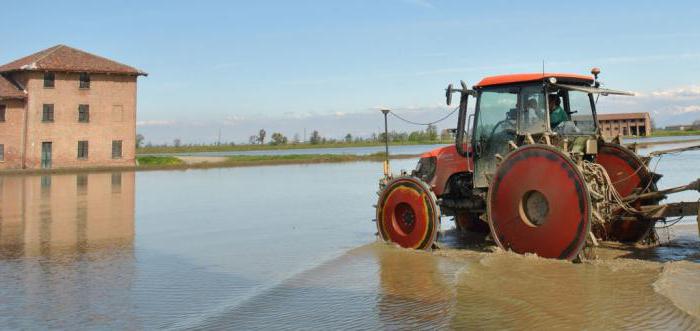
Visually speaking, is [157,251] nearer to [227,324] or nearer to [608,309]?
[227,324]

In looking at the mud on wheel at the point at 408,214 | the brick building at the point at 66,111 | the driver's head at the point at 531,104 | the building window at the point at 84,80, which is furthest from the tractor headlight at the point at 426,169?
the building window at the point at 84,80

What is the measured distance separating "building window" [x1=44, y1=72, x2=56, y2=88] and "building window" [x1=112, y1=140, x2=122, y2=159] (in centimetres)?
542

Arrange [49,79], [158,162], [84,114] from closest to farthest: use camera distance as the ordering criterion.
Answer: [49,79] < [84,114] < [158,162]

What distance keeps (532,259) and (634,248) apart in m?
2.08

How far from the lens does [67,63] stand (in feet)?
134

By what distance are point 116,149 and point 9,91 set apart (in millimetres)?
7492

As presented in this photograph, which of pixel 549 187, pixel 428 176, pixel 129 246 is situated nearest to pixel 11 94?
pixel 129 246

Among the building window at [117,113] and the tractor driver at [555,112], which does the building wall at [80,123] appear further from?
the tractor driver at [555,112]

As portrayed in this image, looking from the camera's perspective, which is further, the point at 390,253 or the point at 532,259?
the point at 390,253

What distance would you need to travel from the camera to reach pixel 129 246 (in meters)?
10.0

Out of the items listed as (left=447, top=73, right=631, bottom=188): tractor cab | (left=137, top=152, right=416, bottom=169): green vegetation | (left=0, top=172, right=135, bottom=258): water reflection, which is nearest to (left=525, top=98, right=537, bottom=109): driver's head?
(left=447, top=73, right=631, bottom=188): tractor cab

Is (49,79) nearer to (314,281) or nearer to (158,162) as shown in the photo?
(158,162)

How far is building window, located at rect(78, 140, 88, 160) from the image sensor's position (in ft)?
135

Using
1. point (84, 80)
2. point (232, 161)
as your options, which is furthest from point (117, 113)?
point (232, 161)
